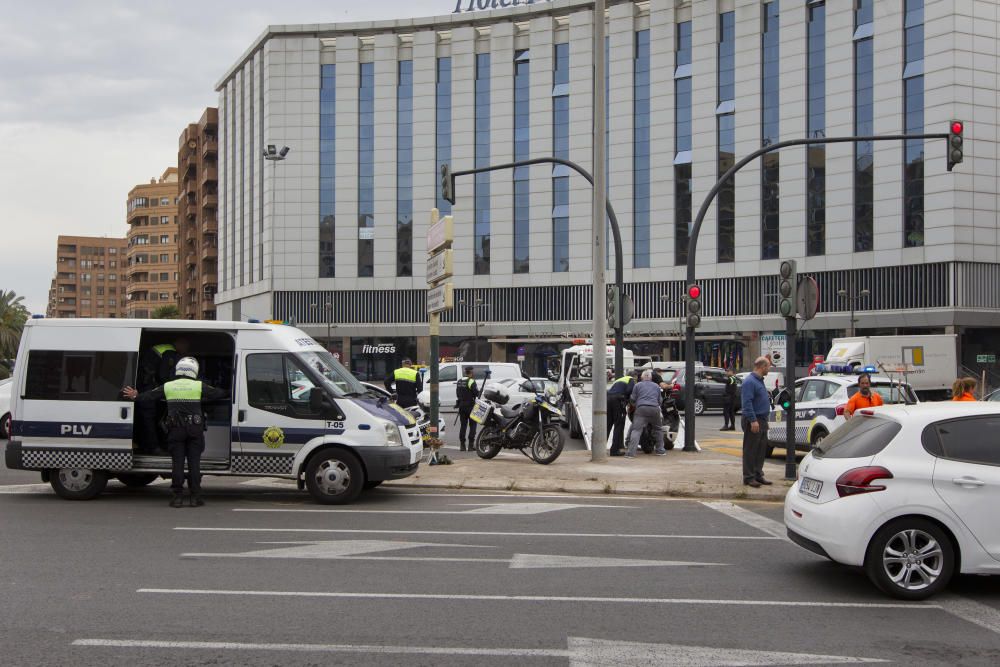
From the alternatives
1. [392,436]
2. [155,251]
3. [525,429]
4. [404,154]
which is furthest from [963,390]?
[155,251]

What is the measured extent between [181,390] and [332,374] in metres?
1.83

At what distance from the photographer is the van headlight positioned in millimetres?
11469

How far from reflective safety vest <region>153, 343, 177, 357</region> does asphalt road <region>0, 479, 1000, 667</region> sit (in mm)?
2165

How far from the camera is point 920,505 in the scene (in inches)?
270

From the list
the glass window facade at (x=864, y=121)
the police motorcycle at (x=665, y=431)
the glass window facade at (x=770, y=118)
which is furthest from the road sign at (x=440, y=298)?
the glass window facade at (x=770, y=118)

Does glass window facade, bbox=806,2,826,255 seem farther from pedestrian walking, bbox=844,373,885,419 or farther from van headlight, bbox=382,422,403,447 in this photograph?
van headlight, bbox=382,422,403,447

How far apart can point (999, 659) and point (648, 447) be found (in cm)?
1286

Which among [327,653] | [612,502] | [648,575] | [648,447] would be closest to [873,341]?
[648,447]

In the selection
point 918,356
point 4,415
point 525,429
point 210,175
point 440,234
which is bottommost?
point 4,415

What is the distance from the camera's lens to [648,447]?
721 inches

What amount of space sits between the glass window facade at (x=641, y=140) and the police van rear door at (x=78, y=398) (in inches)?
2294

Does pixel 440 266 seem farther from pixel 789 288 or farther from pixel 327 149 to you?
pixel 327 149

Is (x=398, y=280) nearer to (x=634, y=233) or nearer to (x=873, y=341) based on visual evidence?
(x=634, y=233)

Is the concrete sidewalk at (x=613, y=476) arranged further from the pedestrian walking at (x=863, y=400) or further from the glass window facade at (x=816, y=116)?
the glass window facade at (x=816, y=116)
